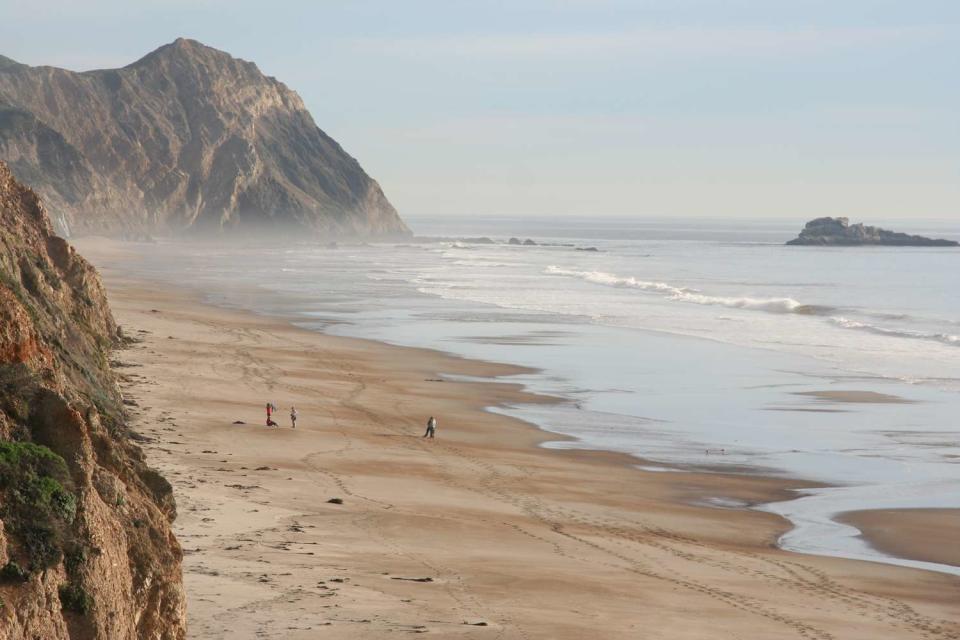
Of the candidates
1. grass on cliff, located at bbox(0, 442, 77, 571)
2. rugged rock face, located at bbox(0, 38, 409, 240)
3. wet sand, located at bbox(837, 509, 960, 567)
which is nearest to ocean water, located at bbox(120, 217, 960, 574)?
wet sand, located at bbox(837, 509, 960, 567)

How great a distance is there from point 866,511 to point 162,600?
577 inches

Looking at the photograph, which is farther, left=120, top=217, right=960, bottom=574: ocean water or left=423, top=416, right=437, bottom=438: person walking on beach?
left=423, top=416, right=437, bottom=438: person walking on beach

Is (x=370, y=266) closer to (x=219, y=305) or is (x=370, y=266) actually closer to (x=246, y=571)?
(x=219, y=305)

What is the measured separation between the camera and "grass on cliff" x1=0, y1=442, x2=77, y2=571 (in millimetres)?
9484

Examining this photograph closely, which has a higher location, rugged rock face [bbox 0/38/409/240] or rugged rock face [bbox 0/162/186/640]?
rugged rock face [bbox 0/38/409/240]

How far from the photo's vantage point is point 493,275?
3752 inches

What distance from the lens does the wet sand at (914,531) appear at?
1964 centimetres

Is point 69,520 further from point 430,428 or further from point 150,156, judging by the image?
point 150,156

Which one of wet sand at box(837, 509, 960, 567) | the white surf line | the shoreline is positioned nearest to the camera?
the white surf line

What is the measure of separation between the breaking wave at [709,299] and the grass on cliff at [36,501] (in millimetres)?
62912

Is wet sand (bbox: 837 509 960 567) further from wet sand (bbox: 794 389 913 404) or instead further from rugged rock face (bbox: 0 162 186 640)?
wet sand (bbox: 794 389 913 404)

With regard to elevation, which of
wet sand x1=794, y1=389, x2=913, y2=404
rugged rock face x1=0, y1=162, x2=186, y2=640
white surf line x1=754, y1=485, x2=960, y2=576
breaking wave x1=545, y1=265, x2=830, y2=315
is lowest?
white surf line x1=754, y1=485, x2=960, y2=576

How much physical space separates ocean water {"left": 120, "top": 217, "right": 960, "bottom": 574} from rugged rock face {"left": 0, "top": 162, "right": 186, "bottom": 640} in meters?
11.5

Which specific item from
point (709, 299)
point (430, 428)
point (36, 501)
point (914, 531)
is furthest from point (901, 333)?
point (36, 501)
